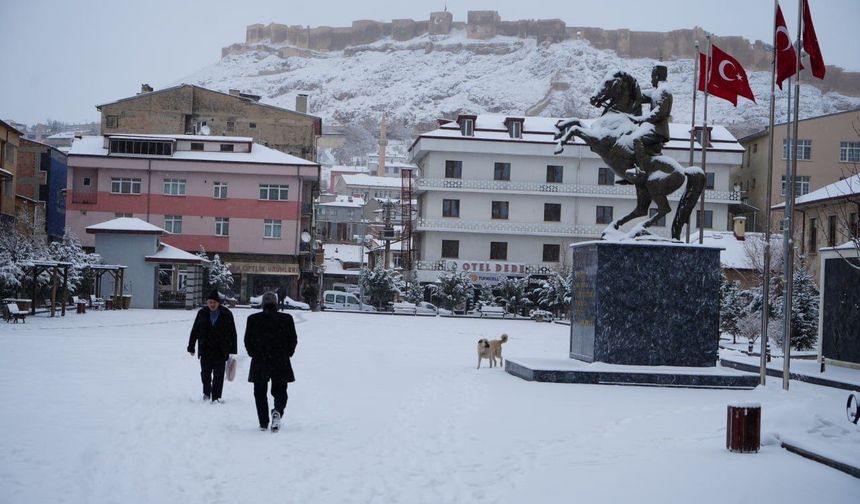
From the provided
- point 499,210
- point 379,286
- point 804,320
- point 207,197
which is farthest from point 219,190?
point 804,320

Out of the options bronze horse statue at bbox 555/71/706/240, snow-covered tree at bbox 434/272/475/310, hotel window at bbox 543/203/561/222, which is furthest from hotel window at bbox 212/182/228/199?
bronze horse statue at bbox 555/71/706/240

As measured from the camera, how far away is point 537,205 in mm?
61375

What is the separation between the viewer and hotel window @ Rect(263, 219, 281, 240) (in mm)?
58000

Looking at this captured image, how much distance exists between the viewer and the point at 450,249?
60.8 meters

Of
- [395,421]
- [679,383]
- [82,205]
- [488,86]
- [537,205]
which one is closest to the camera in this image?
[395,421]

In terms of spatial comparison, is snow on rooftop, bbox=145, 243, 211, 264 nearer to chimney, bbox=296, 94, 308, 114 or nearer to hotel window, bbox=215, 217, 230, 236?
hotel window, bbox=215, 217, 230, 236

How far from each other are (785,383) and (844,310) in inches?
256

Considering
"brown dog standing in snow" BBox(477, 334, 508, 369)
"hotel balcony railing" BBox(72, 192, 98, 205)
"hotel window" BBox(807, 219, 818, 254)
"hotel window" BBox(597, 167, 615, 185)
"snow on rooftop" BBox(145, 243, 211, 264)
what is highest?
"hotel window" BBox(597, 167, 615, 185)

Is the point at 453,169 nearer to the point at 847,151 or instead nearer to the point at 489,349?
the point at 847,151

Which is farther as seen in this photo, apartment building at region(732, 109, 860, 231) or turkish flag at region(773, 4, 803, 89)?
apartment building at region(732, 109, 860, 231)

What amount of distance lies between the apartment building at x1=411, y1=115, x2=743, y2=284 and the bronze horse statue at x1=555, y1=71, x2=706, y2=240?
42.4 meters

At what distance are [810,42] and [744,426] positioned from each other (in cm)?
977

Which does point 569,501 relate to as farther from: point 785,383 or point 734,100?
point 734,100

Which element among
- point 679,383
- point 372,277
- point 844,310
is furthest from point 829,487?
point 372,277
